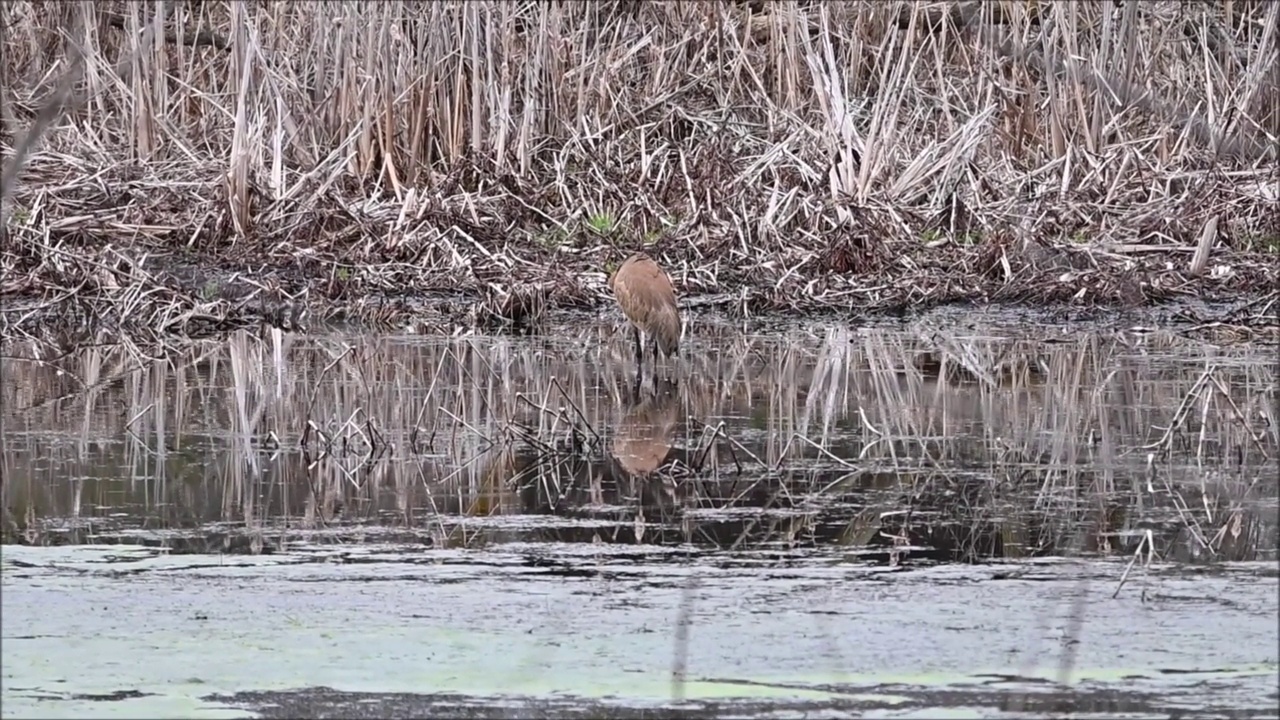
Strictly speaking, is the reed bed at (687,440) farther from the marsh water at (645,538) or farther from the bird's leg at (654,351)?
the bird's leg at (654,351)

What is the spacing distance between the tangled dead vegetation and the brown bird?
151 cm

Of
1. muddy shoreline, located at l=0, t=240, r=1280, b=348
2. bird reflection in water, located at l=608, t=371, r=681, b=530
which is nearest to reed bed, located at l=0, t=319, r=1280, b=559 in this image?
bird reflection in water, located at l=608, t=371, r=681, b=530

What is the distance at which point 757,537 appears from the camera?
5816 millimetres

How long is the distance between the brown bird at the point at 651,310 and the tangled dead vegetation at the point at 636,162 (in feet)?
4.96

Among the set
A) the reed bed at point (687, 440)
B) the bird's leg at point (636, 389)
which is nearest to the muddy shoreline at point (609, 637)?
the reed bed at point (687, 440)

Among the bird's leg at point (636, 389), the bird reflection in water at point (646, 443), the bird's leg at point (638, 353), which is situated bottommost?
the bird reflection in water at point (646, 443)

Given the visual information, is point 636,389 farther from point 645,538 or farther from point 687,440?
point 645,538

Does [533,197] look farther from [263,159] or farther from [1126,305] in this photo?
[1126,305]

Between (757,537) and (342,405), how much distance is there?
2708 millimetres

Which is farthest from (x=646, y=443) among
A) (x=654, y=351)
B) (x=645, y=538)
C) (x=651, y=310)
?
(x=654, y=351)

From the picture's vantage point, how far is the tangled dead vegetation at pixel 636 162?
1139cm

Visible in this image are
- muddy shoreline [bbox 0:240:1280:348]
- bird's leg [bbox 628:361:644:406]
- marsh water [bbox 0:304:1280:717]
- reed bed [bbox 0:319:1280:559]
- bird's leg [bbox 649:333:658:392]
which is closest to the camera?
marsh water [bbox 0:304:1280:717]

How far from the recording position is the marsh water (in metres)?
4.35

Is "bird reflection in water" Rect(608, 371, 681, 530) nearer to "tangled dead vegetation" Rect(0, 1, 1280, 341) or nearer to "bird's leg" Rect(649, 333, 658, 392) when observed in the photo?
"bird's leg" Rect(649, 333, 658, 392)
